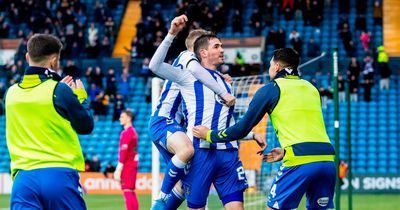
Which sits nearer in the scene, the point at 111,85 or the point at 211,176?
the point at 211,176

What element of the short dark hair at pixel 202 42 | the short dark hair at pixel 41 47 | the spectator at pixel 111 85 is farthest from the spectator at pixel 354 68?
the short dark hair at pixel 41 47

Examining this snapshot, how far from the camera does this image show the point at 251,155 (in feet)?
53.0

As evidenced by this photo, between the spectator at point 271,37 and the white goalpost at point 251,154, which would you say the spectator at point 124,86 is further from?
the white goalpost at point 251,154

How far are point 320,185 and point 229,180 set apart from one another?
150cm

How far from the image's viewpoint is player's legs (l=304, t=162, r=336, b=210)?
8367mm

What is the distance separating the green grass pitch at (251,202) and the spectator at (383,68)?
260 inches

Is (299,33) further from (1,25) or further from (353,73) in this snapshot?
(1,25)

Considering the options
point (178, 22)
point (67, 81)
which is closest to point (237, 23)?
point (178, 22)

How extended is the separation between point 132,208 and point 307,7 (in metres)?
22.0

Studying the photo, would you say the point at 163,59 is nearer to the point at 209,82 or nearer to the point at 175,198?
the point at 209,82

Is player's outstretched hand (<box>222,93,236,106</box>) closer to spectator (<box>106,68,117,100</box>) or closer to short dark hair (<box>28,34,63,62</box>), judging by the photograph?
short dark hair (<box>28,34,63,62</box>)

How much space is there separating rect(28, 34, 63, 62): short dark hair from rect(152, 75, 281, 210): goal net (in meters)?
6.07

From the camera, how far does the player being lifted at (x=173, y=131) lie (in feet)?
31.6

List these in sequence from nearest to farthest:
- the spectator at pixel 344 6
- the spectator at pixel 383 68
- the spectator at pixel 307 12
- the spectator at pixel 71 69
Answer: the spectator at pixel 383 68
the spectator at pixel 71 69
the spectator at pixel 307 12
the spectator at pixel 344 6
